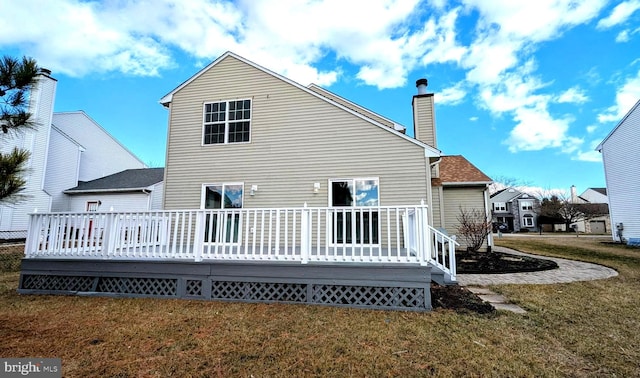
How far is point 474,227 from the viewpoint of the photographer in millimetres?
9625

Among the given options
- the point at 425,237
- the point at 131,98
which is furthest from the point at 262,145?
the point at 131,98

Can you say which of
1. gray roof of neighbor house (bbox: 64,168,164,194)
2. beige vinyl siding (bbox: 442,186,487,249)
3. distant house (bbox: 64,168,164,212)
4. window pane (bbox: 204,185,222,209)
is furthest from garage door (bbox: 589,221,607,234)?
gray roof of neighbor house (bbox: 64,168,164,194)

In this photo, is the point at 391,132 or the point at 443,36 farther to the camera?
the point at 443,36

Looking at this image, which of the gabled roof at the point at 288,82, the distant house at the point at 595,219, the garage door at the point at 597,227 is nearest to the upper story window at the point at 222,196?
the gabled roof at the point at 288,82

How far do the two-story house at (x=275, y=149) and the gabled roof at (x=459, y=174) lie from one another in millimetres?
3870

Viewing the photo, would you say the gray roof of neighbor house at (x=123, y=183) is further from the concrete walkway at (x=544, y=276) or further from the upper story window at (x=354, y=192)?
the concrete walkway at (x=544, y=276)

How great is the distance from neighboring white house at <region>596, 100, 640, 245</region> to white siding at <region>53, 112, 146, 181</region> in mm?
31795

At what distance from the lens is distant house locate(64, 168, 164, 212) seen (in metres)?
16.1

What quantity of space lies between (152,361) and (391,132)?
23.4 feet

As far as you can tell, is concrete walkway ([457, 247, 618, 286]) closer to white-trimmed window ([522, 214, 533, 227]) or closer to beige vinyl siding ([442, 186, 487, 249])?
beige vinyl siding ([442, 186, 487, 249])

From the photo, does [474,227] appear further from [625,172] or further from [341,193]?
[625,172]

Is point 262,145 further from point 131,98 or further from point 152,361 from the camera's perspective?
point 131,98

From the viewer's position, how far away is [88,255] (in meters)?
5.68

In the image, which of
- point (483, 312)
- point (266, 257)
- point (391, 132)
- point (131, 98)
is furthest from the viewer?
point (131, 98)
